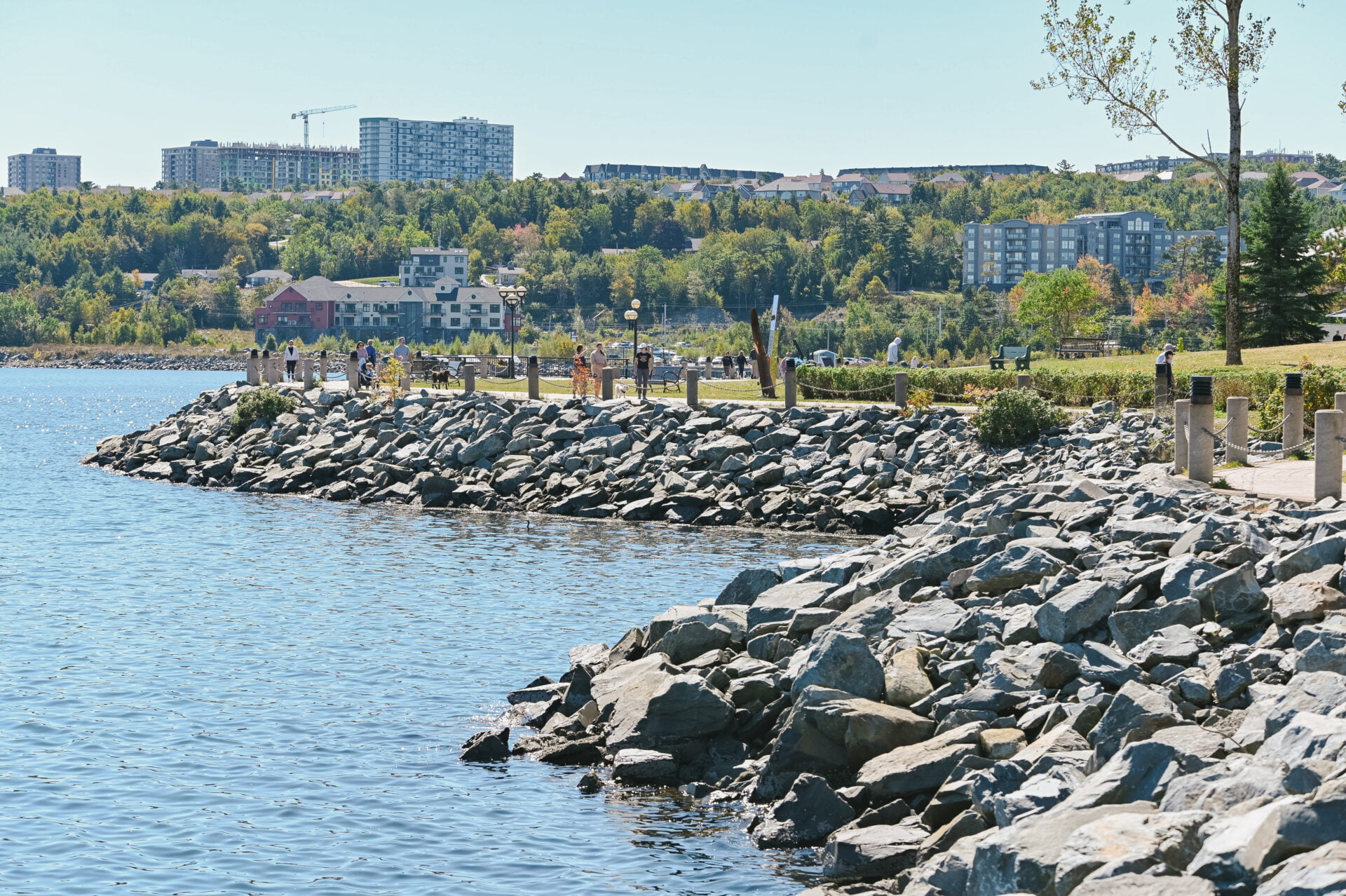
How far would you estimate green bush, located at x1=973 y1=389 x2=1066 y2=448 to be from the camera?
32062 millimetres

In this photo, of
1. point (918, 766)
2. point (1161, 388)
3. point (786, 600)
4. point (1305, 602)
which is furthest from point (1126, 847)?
point (1161, 388)

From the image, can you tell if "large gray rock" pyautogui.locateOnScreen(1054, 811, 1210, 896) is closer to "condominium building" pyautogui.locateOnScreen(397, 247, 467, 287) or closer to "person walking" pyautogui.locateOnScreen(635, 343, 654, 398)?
"person walking" pyautogui.locateOnScreen(635, 343, 654, 398)

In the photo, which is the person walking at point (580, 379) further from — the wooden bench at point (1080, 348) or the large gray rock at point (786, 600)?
the large gray rock at point (786, 600)

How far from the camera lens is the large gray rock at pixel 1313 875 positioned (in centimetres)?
766

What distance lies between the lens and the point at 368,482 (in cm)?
3847

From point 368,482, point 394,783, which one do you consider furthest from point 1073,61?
point 394,783

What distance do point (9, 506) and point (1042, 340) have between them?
5486 centimetres

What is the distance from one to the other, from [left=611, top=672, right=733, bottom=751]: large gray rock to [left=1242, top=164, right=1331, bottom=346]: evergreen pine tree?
35992mm

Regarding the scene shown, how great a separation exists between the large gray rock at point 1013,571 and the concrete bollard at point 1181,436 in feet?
22.0

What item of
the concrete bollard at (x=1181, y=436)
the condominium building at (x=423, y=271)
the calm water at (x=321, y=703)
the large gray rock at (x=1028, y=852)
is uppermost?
the condominium building at (x=423, y=271)

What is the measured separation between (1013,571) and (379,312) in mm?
176414

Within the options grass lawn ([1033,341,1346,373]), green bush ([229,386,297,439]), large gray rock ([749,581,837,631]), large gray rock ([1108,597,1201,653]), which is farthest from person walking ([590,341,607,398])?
large gray rock ([1108,597,1201,653])

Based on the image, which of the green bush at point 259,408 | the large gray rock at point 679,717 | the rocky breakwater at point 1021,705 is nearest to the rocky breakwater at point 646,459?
the green bush at point 259,408

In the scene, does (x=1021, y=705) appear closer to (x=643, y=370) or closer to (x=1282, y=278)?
(x=643, y=370)
